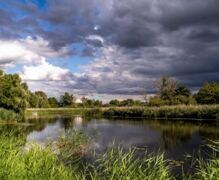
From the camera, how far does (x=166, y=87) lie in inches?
2240

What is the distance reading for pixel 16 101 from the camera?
1449 inches

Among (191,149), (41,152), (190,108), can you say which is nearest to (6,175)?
(41,152)

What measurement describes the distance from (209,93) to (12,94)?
32.0 meters

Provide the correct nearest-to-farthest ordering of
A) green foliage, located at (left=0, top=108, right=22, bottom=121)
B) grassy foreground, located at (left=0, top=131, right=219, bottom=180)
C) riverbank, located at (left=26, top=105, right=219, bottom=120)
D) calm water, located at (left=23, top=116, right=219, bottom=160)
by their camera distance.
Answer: grassy foreground, located at (left=0, top=131, right=219, bottom=180) < calm water, located at (left=23, top=116, right=219, bottom=160) < green foliage, located at (left=0, top=108, right=22, bottom=121) < riverbank, located at (left=26, top=105, right=219, bottom=120)

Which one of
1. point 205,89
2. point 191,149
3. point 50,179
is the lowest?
point 191,149

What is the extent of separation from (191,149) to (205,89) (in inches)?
1492

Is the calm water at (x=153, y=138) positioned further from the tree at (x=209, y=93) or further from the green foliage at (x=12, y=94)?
the tree at (x=209, y=93)

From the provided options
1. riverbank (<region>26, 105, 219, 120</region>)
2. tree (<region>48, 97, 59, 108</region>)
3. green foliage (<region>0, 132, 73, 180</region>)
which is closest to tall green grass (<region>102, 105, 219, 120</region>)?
riverbank (<region>26, 105, 219, 120</region>)

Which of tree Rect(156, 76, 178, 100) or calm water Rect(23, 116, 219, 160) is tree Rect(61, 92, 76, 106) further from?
calm water Rect(23, 116, 219, 160)

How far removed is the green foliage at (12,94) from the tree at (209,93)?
2999 cm

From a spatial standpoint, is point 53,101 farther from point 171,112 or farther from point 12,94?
point 171,112

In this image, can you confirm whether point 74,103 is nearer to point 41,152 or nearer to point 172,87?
point 172,87

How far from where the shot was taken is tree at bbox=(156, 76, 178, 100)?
185 ft

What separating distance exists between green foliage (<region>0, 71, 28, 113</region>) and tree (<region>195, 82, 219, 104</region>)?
2999cm
